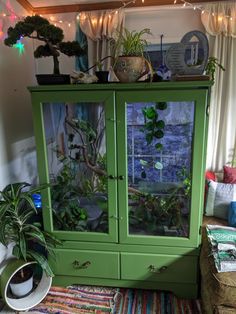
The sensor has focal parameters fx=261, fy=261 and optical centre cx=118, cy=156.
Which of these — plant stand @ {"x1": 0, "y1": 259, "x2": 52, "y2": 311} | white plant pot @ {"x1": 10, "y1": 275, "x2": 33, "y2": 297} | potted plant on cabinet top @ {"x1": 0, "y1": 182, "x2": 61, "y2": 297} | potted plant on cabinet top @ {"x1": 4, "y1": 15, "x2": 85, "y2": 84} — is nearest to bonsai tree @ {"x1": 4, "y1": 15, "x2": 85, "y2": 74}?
potted plant on cabinet top @ {"x1": 4, "y1": 15, "x2": 85, "y2": 84}

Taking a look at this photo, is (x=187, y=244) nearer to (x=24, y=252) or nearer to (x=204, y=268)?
(x=204, y=268)

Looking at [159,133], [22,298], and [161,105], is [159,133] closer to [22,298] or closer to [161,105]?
[161,105]

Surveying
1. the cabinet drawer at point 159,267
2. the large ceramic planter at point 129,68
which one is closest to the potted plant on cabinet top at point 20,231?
the cabinet drawer at point 159,267

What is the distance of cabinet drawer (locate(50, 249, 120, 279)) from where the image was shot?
6.03 feet

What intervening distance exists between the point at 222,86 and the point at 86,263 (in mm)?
1848

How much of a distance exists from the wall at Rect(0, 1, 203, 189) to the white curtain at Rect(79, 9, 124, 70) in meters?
0.12

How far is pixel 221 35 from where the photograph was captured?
2178mm

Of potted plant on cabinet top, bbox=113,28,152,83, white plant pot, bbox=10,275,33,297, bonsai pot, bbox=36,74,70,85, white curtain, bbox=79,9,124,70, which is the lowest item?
white plant pot, bbox=10,275,33,297

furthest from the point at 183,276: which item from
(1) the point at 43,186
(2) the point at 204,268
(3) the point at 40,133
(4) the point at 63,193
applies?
(3) the point at 40,133

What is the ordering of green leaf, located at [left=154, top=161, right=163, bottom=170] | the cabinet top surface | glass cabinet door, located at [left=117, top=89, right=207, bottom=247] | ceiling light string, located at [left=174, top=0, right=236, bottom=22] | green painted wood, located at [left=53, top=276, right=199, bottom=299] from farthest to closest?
ceiling light string, located at [left=174, top=0, right=236, bottom=22] < green painted wood, located at [left=53, top=276, right=199, bottom=299] < green leaf, located at [left=154, top=161, right=163, bottom=170] < glass cabinet door, located at [left=117, top=89, right=207, bottom=247] < the cabinet top surface

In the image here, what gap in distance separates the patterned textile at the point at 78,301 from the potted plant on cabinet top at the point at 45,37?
1.49 metres

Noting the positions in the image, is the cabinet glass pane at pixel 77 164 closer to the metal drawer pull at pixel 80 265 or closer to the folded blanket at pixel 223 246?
the metal drawer pull at pixel 80 265

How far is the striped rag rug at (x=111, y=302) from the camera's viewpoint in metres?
1.75

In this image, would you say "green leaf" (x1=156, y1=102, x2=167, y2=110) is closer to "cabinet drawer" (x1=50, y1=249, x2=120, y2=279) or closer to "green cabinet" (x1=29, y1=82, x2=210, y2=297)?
"green cabinet" (x1=29, y1=82, x2=210, y2=297)
